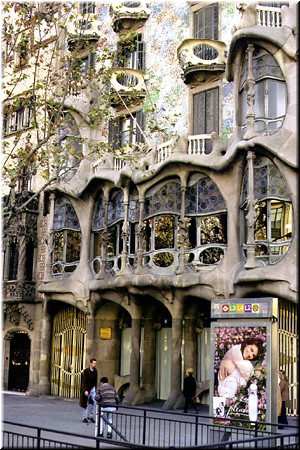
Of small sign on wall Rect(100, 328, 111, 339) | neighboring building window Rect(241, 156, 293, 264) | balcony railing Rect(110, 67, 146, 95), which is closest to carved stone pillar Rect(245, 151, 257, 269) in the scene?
neighboring building window Rect(241, 156, 293, 264)

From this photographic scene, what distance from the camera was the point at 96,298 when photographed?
2583 centimetres

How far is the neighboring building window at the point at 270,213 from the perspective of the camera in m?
19.9

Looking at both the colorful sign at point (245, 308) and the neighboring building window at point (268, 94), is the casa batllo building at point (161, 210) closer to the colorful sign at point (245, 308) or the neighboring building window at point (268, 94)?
the neighboring building window at point (268, 94)

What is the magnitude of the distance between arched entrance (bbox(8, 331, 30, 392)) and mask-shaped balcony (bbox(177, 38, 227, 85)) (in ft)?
46.8

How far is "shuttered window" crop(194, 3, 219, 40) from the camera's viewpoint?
2445 cm

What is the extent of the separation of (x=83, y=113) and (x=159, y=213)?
6944mm

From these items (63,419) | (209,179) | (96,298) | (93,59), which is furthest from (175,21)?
(63,419)

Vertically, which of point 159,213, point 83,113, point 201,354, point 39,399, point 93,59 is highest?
point 93,59

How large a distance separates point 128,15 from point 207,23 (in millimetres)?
4106

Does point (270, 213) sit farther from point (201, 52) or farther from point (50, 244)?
point (50, 244)

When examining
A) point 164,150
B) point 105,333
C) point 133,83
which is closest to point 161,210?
point 164,150

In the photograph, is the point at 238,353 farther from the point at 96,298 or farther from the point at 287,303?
the point at 96,298

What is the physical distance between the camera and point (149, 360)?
990 inches

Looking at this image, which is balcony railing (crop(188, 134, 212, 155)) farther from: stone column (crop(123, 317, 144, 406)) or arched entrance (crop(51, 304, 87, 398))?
arched entrance (crop(51, 304, 87, 398))
